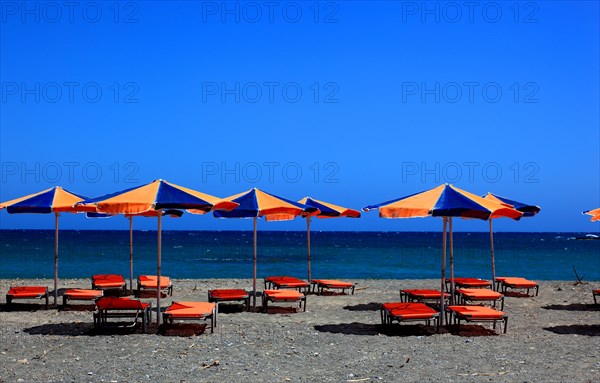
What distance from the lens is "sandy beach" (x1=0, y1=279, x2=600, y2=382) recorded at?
797cm

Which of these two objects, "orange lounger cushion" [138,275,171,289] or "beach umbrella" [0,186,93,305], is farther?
"orange lounger cushion" [138,275,171,289]

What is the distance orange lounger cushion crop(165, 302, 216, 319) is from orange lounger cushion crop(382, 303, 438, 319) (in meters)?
3.01

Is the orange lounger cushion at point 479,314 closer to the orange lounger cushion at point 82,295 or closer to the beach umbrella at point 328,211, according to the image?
the beach umbrella at point 328,211

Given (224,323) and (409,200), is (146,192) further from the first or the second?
(409,200)

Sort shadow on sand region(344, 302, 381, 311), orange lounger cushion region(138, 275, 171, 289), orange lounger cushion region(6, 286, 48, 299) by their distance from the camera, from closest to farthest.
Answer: orange lounger cushion region(6, 286, 48, 299), shadow on sand region(344, 302, 381, 311), orange lounger cushion region(138, 275, 171, 289)

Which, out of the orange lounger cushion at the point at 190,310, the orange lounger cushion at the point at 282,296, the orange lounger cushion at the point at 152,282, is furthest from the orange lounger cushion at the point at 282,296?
the orange lounger cushion at the point at 152,282

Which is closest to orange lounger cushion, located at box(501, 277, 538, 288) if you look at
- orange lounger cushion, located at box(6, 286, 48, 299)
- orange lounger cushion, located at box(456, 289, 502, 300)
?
orange lounger cushion, located at box(456, 289, 502, 300)

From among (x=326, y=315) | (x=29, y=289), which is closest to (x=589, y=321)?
(x=326, y=315)

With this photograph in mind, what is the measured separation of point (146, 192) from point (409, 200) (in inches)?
175

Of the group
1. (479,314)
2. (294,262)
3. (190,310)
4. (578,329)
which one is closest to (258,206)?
(190,310)

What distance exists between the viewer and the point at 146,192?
10.7m

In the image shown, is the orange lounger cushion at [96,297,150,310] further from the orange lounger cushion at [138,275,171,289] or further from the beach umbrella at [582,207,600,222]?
the beach umbrella at [582,207,600,222]

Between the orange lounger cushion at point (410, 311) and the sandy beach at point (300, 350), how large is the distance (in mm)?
359

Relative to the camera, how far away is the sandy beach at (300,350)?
7969 millimetres
